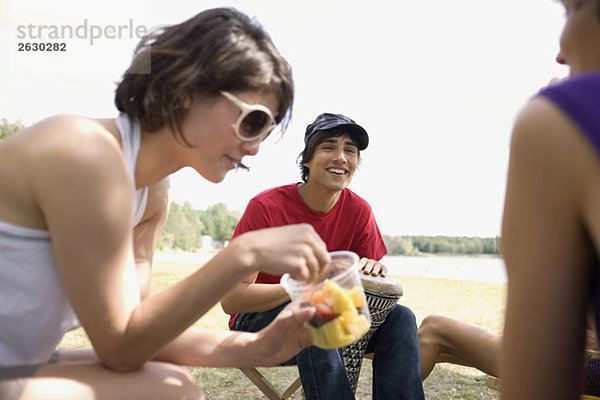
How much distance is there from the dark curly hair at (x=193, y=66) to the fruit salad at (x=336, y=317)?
26.0 inches

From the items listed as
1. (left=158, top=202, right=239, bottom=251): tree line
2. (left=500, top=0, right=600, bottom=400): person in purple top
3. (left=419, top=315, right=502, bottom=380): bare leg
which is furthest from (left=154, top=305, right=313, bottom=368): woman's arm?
(left=158, top=202, right=239, bottom=251): tree line

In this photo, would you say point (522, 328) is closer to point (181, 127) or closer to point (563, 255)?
point (563, 255)

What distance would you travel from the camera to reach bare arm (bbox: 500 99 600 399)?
2.49ft

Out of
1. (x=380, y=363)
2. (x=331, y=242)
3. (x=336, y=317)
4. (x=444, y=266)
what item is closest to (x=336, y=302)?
(x=336, y=317)

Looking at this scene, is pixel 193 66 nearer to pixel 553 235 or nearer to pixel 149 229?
pixel 149 229

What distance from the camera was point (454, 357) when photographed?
314 centimetres

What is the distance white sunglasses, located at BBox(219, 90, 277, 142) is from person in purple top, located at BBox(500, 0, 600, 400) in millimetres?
967

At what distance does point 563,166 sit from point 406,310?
2.26 meters

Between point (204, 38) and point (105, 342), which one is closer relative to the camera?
point (105, 342)

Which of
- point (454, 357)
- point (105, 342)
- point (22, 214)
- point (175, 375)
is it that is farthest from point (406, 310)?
point (22, 214)

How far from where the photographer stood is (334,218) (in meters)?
3.54

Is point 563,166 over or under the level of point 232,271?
over

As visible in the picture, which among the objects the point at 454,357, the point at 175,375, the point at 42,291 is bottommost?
the point at 454,357

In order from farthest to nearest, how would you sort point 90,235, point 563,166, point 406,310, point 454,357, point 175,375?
point 454,357, point 406,310, point 175,375, point 90,235, point 563,166
